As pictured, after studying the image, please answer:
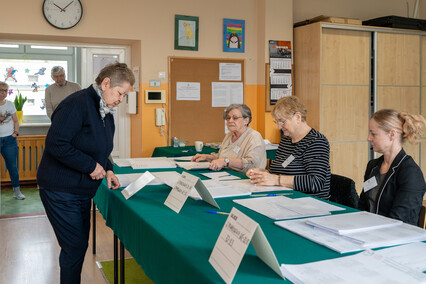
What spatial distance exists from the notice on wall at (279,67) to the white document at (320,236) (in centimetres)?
400

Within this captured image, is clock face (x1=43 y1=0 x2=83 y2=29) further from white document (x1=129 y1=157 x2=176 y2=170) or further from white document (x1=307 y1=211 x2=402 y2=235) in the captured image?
white document (x1=307 y1=211 x2=402 y2=235)

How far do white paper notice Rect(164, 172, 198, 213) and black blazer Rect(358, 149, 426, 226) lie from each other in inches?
37.3

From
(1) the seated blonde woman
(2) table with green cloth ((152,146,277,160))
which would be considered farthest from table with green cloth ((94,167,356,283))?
(2) table with green cloth ((152,146,277,160))

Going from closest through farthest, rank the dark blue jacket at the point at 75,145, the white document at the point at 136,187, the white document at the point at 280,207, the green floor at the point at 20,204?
1. the white document at the point at 280,207
2. the dark blue jacket at the point at 75,145
3. the white document at the point at 136,187
4. the green floor at the point at 20,204

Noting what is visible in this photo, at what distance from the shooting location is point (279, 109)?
106 inches

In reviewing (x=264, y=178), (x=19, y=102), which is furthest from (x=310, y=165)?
(x=19, y=102)

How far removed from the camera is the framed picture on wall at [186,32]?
5.25m

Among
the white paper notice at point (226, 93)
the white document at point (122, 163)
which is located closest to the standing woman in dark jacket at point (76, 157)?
the white document at point (122, 163)

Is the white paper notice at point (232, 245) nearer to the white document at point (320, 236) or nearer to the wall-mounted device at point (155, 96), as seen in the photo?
the white document at point (320, 236)

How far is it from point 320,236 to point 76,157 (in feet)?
4.14

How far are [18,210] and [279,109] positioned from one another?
3845 millimetres

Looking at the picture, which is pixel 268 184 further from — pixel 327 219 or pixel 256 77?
pixel 256 77

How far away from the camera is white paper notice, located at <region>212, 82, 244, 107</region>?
5.57 meters

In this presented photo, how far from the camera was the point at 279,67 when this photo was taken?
219 inches
